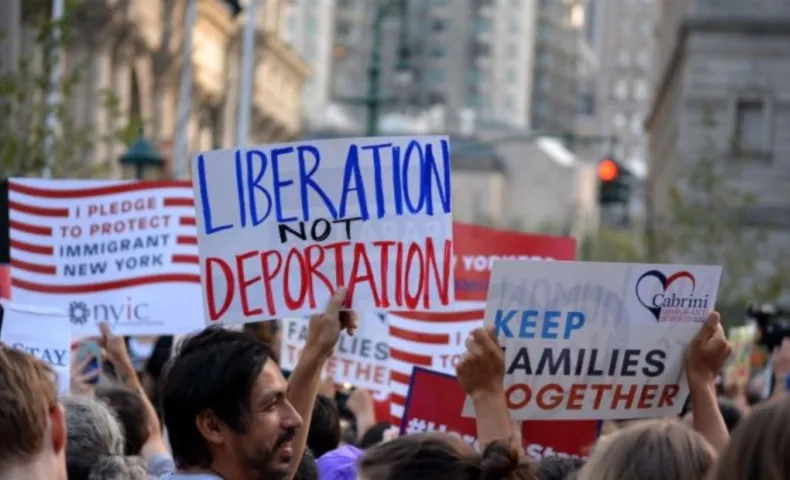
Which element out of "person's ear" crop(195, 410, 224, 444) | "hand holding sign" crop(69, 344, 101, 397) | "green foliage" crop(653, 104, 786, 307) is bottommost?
"green foliage" crop(653, 104, 786, 307)

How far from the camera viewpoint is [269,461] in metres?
5.53

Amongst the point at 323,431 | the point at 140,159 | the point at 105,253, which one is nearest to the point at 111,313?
the point at 105,253

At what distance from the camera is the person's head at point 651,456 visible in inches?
197

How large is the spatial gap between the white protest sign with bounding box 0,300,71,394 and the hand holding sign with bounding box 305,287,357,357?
2.27m

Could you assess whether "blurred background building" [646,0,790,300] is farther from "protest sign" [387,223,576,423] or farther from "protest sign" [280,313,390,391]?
"protest sign" [280,313,390,391]

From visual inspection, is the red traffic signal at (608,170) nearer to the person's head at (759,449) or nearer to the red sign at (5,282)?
the red sign at (5,282)

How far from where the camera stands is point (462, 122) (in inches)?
6481

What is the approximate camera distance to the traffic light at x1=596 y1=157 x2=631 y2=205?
2836 cm

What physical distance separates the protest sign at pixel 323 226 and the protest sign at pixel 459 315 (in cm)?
320

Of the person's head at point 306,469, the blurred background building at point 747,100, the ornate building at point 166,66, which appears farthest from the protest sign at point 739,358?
the blurred background building at point 747,100

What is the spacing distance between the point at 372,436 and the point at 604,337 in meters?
2.82

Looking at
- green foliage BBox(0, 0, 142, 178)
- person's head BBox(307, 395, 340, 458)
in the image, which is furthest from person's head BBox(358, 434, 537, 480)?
green foliage BBox(0, 0, 142, 178)

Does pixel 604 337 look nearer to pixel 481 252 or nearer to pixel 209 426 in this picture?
pixel 209 426

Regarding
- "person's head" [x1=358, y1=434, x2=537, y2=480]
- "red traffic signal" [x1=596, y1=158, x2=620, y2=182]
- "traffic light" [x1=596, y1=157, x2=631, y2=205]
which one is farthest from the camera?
"red traffic signal" [x1=596, y1=158, x2=620, y2=182]
